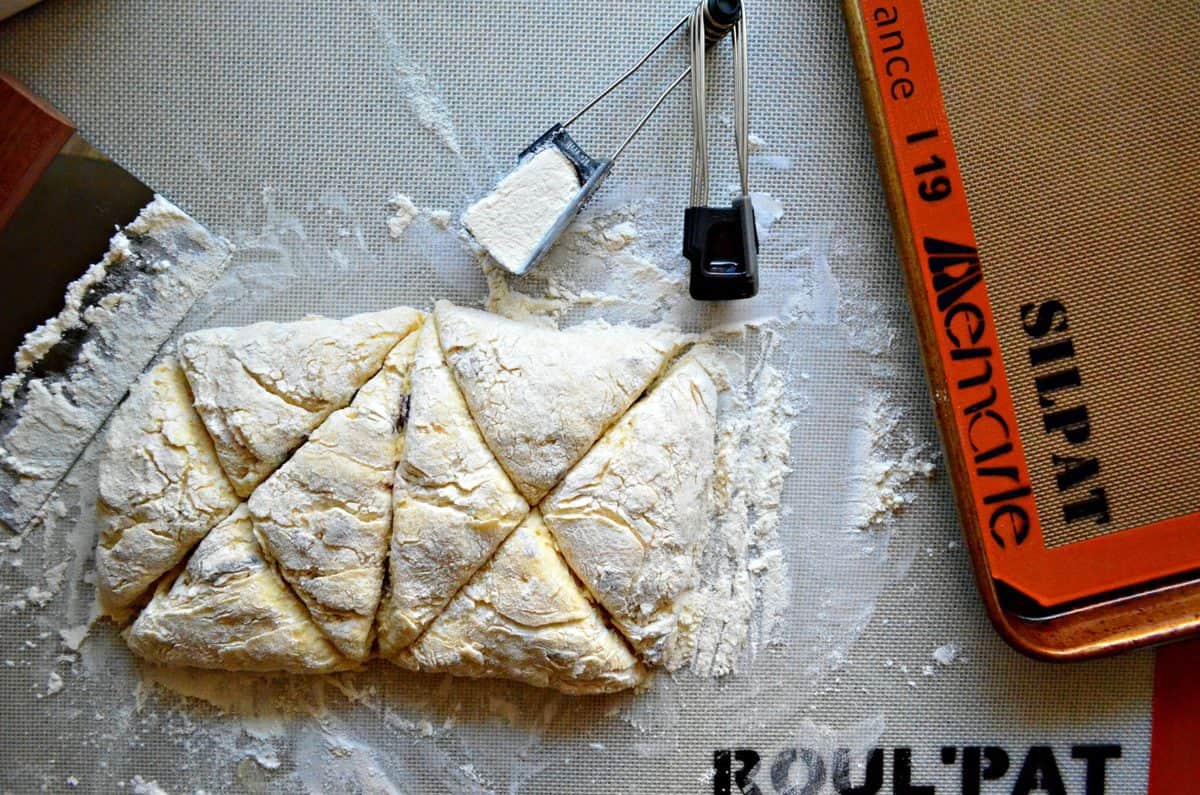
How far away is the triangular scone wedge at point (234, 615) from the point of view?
1325 mm

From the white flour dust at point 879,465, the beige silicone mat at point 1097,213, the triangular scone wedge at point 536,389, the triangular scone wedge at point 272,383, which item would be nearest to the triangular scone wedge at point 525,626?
the triangular scone wedge at point 536,389

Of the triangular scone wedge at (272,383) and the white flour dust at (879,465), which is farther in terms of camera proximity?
the white flour dust at (879,465)

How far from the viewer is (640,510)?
4.36ft

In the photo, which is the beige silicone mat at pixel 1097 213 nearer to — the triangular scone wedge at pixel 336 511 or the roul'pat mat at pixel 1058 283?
the roul'pat mat at pixel 1058 283

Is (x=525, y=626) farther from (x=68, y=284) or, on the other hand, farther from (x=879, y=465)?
(x=68, y=284)

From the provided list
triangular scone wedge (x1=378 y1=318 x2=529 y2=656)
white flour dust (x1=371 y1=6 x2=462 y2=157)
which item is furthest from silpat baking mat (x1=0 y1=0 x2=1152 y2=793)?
triangular scone wedge (x1=378 y1=318 x2=529 y2=656)

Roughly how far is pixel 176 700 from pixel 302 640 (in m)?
0.33

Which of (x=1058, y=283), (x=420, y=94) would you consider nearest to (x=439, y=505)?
(x=420, y=94)

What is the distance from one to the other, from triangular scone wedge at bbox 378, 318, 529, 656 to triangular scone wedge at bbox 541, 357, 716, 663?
110 mm

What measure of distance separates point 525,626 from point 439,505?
25cm

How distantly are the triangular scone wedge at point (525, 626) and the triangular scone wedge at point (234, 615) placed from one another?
19 cm

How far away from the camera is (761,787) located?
147 centimetres

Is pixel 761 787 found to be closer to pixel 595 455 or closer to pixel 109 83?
pixel 595 455

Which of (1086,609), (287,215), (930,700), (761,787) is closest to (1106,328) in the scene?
(1086,609)
